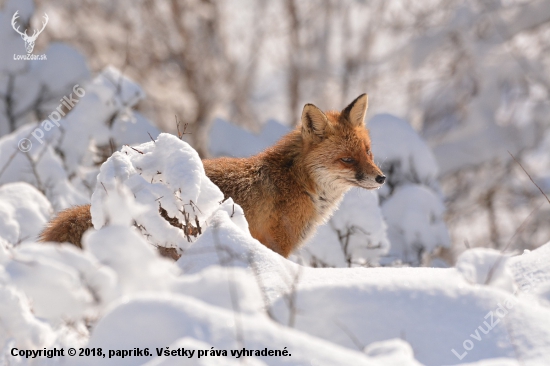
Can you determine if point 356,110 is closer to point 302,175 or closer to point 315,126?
point 315,126

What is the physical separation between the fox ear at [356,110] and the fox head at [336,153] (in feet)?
0.50

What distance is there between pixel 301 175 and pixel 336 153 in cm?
51

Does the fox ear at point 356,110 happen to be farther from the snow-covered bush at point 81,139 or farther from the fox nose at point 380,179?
the snow-covered bush at point 81,139

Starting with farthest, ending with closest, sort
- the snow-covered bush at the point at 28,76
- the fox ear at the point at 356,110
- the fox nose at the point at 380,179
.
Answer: the snow-covered bush at the point at 28,76 < the fox ear at the point at 356,110 < the fox nose at the point at 380,179

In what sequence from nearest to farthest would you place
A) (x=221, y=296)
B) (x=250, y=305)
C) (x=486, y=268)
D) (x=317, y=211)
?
(x=250, y=305), (x=221, y=296), (x=486, y=268), (x=317, y=211)

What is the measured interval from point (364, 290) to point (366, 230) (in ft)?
16.7

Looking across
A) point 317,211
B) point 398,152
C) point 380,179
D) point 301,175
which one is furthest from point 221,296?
point 398,152

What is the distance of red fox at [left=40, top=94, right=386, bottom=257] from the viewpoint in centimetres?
614

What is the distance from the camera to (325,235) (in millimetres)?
8859

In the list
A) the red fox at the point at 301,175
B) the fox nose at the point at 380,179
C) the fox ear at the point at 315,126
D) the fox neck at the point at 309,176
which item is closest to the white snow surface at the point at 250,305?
the red fox at the point at 301,175

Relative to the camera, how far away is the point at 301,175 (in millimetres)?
6691

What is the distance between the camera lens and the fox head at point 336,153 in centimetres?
677

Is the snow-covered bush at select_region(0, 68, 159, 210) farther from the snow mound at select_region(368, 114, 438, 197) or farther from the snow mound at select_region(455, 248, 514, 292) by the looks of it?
→ the snow mound at select_region(455, 248, 514, 292)

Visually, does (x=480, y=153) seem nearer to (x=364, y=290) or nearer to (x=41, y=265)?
(x=364, y=290)
